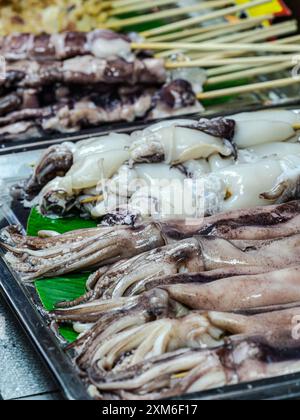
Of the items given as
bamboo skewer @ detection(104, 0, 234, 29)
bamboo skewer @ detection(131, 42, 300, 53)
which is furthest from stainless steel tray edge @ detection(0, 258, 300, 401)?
bamboo skewer @ detection(104, 0, 234, 29)

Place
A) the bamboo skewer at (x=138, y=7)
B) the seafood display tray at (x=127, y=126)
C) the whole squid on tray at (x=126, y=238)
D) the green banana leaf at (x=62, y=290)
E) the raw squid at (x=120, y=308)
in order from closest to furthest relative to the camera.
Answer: the raw squid at (x=120, y=308)
the green banana leaf at (x=62, y=290)
the whole squid on tray at (x=126, y=238)
the seafood display tray at (x=127, y=126)
the bamboo skewer at (x=138, y=7)

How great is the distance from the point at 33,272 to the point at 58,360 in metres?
0.78

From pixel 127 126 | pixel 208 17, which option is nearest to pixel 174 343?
pixel 127 126

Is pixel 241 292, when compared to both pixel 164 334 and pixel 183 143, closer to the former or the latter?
pixel 164 334

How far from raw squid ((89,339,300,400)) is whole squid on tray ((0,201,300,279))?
2.82ft

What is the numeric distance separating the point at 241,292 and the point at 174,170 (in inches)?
49.7

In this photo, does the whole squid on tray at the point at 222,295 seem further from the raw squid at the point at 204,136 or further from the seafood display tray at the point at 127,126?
the seafood display tray at the point at 127,126

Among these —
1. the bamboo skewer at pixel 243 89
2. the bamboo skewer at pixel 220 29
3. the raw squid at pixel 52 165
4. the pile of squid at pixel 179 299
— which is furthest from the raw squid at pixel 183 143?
the bamboo skewer at pixel 220 29

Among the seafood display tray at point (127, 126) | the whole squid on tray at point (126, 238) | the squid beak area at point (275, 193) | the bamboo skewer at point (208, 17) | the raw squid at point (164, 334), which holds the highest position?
the bamboo skewer at point (208, 17)

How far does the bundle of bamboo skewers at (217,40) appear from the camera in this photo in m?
6.20

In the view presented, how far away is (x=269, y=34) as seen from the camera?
673 cm

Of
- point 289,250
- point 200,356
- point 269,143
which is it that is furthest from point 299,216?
point 200,356

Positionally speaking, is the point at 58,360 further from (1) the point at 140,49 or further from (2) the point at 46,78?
(1) the point at 140,49

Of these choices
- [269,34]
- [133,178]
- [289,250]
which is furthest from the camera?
[269,34]
